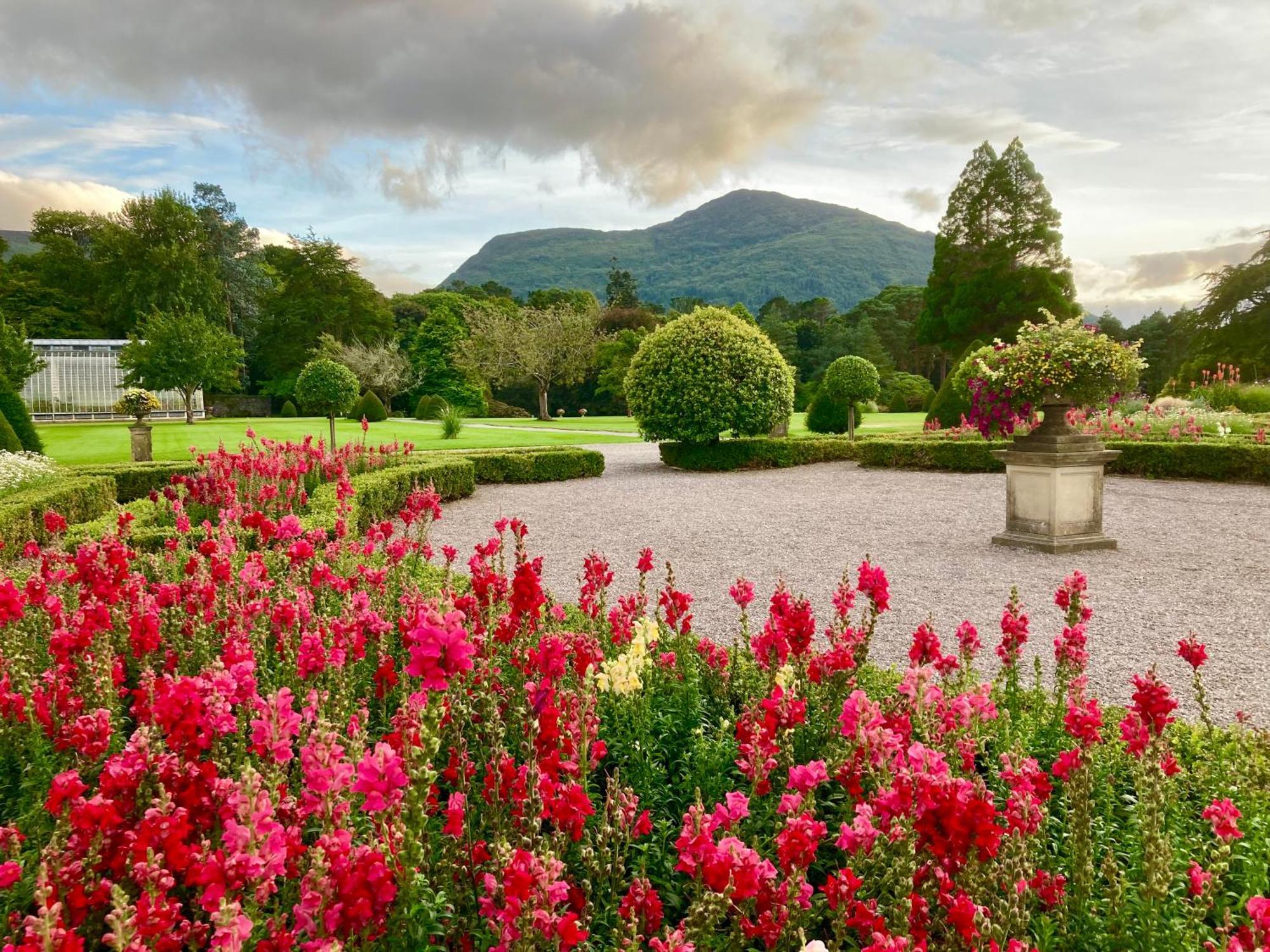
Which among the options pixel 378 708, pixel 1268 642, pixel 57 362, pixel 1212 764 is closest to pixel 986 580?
pixel 1268 642

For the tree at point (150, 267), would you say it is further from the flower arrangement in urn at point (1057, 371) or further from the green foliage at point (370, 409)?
the flower arrangement in urn at point (1057, 371)

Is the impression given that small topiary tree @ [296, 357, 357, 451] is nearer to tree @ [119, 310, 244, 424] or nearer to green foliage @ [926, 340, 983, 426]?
tree @ [119, 310, 244, 424]

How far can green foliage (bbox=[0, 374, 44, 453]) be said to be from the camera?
15.6 meters

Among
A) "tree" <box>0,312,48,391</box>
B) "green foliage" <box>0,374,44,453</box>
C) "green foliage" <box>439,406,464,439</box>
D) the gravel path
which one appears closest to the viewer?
the gravel path

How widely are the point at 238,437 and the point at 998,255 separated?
3673cm

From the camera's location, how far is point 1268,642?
5.50 metres

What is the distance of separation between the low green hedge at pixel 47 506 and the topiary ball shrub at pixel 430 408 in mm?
25351

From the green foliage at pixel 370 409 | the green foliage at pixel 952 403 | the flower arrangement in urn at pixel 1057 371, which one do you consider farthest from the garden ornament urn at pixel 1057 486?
the green foliage at pixel 370 409

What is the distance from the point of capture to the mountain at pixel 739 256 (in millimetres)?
150875

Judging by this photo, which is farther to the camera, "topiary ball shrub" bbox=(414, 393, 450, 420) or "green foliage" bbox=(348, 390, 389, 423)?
"topiary ball shrub" bbox=(414, 393, 450, 420)

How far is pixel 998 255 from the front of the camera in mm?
42719

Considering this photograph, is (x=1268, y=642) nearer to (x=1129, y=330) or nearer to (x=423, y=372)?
(x=423, y=372)

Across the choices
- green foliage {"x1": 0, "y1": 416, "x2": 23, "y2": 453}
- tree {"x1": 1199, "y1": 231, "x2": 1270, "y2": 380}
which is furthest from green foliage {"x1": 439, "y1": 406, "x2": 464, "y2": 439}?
tree {"x1": 1199, "y1": 231, "x2": 1270, "y2": 380}

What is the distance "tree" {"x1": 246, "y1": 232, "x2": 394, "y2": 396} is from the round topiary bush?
33256 millimetres
